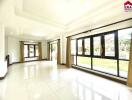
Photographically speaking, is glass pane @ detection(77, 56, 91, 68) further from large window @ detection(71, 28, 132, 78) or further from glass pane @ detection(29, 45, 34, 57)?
glass pane @ detection(29, 45, 34, 57)

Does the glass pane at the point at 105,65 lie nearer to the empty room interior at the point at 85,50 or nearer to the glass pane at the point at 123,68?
the empty room interior at the point at 85,50

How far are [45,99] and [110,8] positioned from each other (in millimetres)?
3704

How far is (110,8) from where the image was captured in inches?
134

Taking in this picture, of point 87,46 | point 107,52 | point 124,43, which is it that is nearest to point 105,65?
point 107,52

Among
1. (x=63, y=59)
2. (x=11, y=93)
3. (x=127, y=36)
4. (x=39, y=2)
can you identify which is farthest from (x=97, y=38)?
(x=11, y=93)

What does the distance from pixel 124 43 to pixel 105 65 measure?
4.85 feet

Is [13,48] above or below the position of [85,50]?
above

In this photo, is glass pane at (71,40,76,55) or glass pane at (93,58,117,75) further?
glass pane at (71,40,76,55)

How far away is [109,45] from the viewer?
452 cm

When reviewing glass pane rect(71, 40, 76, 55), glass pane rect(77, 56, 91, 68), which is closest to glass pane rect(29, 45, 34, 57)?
glass pane rect(71, 40, 76, 55)

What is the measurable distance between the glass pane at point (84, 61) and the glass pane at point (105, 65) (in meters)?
0.51

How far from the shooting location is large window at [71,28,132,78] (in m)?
3.95

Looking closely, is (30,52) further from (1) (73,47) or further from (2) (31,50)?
(1) (73,47)

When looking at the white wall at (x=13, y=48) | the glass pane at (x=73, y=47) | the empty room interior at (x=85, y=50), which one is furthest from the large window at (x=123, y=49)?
the white wall at (x=13, y=48)
